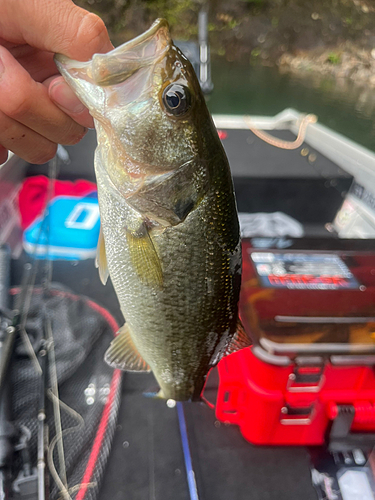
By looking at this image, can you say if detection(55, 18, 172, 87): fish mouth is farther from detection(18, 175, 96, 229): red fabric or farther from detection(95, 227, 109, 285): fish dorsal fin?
detection(18, 175, 96, 229): red fabric

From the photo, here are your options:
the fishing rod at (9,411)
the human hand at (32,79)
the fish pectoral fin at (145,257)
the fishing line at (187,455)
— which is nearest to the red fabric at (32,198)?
the fishing rod at (9,411)

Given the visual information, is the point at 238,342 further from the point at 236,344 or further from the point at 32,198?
the point at 32,198

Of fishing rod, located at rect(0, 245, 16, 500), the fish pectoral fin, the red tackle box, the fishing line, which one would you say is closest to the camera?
the fish pectoral fin

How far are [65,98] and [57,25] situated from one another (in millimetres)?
143

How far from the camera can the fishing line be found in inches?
52.5

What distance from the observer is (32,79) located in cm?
74

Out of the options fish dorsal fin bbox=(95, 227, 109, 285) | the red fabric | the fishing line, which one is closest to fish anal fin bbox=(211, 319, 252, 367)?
fish dorsal fin bbox=(95, 227, 109, 285)

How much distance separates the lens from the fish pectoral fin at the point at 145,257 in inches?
33.1

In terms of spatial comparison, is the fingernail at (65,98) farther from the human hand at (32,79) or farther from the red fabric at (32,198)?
the red fabric at (32,198)

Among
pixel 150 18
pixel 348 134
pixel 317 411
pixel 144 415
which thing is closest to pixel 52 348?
pixel 144 415

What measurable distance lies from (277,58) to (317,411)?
37354 mm

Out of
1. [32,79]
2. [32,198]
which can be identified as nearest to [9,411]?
[32,79]

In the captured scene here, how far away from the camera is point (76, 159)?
3529 mm

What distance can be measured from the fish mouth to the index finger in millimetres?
26
